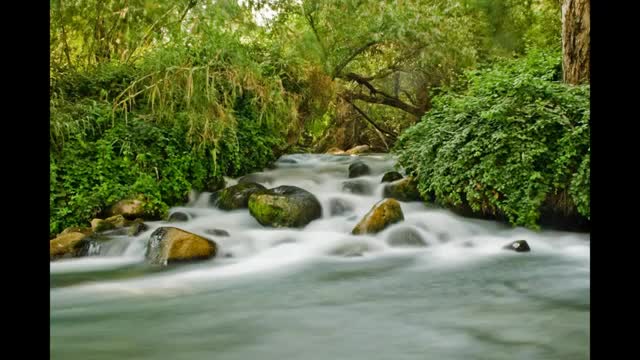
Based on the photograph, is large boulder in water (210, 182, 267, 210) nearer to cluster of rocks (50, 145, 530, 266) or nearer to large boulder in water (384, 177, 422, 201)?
cluster of rocks (50, 145, 530, 266)

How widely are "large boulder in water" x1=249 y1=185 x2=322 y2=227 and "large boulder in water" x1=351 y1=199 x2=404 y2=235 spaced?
2.65ft

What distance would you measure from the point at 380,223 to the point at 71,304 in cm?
406

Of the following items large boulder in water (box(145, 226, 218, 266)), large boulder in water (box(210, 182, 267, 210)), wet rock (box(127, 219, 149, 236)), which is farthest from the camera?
large boulder in water (box(210, 182, 267, 210))

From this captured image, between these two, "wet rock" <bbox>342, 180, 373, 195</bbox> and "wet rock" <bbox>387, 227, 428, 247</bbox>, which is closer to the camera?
"wet rock" <bbox>387, 227, 428, 247</bbox>

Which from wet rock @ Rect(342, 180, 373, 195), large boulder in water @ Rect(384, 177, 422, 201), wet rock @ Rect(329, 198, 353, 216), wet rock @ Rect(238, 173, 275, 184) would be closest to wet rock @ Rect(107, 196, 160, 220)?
wet rock @ Rect(238, 173, 275, 184)

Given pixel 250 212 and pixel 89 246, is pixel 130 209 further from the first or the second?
pixel 250 212

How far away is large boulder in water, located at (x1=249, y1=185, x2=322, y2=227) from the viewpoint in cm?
858

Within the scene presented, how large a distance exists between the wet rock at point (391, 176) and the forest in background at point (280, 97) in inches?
18.2

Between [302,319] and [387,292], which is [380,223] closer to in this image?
[387,292]

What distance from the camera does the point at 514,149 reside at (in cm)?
752

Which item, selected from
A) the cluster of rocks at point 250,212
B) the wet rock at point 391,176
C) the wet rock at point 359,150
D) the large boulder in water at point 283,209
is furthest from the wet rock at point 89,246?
the wet rock at point 359,150

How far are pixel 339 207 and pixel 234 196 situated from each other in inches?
62.7
